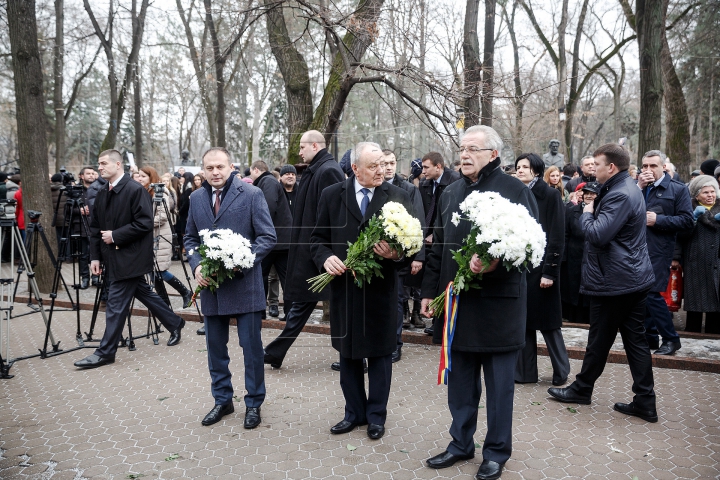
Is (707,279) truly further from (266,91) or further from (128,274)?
(266,91)

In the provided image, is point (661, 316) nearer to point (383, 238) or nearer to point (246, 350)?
point (383, 238)

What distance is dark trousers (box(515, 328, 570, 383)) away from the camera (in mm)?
6211

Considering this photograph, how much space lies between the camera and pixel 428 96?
9164 mm

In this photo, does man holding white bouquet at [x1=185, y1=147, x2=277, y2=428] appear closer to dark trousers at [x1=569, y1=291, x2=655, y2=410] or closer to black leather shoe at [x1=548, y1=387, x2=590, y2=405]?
black leather shoe at [x1=548, y1=387, x2=590, y2=405]

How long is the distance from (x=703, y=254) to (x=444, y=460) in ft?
17.0

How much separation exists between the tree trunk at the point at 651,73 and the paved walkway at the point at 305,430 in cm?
642

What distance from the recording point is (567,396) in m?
5.69

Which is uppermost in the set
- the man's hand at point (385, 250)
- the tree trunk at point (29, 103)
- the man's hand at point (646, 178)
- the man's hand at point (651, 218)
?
the tree trunk at point (29, 103)

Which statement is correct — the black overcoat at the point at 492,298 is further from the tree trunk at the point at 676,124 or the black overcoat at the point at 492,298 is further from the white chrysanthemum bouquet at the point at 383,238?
the tree trunk at the point at 676,124

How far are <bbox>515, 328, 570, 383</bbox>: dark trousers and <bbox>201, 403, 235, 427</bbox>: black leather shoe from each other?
292 centimetres

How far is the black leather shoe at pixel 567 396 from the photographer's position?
18.6 ft

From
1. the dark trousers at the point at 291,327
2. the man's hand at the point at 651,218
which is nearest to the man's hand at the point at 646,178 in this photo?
the man's hand at the point at 651,218

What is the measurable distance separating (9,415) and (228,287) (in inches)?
99.7

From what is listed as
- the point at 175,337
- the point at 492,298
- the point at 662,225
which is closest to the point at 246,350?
the point at 492,298
